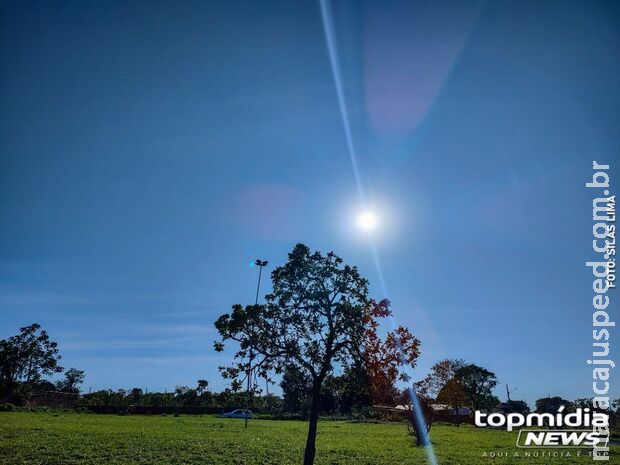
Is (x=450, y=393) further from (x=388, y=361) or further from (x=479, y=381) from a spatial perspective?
(x=479, y=381)

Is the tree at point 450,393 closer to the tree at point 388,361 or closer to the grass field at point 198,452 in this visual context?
the grass field at point 198,452

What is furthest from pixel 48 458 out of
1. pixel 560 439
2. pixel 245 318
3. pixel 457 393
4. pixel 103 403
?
pixel 103 403

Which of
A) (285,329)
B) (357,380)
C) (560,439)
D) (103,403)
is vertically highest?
(285,329)

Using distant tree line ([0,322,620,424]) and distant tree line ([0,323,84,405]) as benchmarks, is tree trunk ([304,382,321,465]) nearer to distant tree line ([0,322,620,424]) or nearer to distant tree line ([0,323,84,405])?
distant tree line ([0,322,620,424])

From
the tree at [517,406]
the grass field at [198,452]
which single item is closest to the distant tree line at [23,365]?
the grass field at [198,452]

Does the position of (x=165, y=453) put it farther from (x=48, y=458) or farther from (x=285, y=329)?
(x=285, y=329)

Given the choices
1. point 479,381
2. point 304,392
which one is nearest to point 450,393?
point 304,392

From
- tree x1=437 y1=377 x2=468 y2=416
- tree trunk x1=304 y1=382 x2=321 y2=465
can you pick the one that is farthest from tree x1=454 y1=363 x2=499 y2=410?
tree trunk x1=304 y1=382 x2=321 y2=465

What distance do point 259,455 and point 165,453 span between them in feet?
17.9

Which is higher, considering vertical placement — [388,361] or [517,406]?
[388,361]

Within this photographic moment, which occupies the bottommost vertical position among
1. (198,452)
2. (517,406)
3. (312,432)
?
(517,406)

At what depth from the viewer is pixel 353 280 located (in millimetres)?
17672

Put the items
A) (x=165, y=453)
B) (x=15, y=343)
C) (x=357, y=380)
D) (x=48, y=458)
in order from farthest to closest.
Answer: (x=15, y=343) → (x=165, y=453) → (x=48, y=458) → (x=357, y=380)

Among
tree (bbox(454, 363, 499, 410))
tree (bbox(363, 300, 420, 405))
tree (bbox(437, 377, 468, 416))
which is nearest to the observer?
tree (bbox(363, 300, 420, 405))
